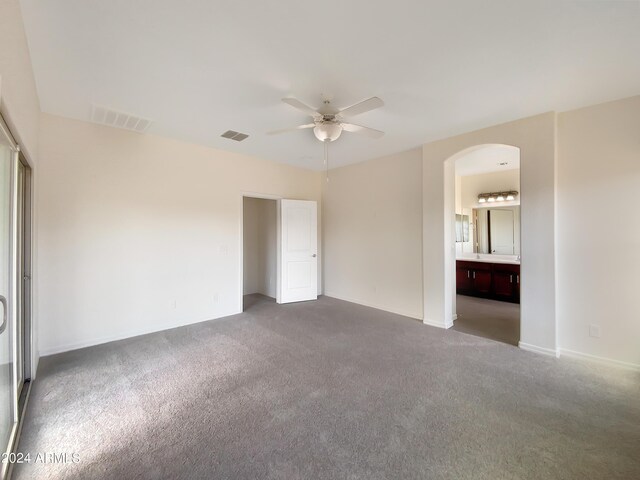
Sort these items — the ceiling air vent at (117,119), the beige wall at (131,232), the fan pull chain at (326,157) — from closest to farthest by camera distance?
the ceiling air vent at (117,119) → the beige wall at (131,232) → the fan pull chain at (326,157)

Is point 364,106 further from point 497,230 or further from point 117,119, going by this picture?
point 497,230

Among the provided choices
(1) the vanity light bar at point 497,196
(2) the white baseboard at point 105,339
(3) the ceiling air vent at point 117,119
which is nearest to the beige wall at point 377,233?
(1) the vanity light bar at point 497,196

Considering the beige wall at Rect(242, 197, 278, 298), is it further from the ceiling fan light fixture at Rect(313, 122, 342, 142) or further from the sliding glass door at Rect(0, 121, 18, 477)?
the sliding glass door at Rect(0, 121, 18, 477)

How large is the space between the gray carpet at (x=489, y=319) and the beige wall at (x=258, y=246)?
377 cm

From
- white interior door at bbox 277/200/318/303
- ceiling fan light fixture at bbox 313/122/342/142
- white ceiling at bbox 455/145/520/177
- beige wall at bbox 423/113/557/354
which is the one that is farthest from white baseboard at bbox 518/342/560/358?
white interior door at bbox 277/200/318/303

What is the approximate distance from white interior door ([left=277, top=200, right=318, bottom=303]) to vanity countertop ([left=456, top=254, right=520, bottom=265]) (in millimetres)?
3356

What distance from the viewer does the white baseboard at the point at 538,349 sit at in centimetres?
314

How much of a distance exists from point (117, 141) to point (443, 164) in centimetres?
447

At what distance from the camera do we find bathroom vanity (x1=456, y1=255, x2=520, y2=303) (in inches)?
213

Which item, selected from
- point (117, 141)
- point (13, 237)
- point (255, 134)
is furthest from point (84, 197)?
point (255, 134)

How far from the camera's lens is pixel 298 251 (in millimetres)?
5629

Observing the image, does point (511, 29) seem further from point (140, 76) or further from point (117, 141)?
point (117, 141)

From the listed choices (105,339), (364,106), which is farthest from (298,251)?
(364,106)

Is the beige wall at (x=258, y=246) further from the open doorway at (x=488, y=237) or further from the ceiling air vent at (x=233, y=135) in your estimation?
the open doorway at (x=488, y=237)
